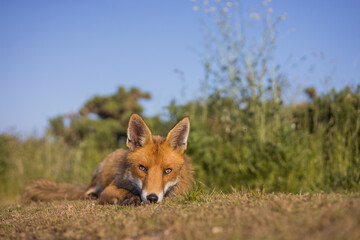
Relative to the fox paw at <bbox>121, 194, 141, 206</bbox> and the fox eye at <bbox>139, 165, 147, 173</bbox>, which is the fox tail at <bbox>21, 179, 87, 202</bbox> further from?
the fox eye at <bbox>139, 165, 147, 173</bbox>

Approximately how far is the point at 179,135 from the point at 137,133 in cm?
62

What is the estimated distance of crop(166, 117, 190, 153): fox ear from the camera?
4234 millimetres

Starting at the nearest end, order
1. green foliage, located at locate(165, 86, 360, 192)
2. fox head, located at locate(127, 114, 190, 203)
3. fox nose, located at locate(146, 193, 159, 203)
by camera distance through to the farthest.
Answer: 1. fox nose, located at locate(146, 193, 159, 203)
2. fox head, located at locate(127, 114, 190, 203)
3. green foliage, located at locate(165, 86, 360, 192)

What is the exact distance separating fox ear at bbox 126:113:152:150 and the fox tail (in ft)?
6.58

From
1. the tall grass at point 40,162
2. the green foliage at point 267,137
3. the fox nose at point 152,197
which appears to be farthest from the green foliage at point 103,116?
the fox nose at point 152,197

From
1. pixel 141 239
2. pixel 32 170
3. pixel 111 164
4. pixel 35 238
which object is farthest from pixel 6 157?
pixel 141 239

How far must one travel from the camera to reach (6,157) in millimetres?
10703

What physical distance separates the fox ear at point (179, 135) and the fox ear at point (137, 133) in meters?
0.32

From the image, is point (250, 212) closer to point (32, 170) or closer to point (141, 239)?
point (141, 239)

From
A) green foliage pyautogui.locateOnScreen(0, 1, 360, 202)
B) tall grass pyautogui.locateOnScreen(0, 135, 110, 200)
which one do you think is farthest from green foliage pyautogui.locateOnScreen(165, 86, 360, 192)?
A: tall grass pyautogui.locateOnScreen(0, 135, 110, 200)

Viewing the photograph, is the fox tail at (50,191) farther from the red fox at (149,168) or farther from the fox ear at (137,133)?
the fox ear at (137,133)

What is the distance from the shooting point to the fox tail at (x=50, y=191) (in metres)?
5.55

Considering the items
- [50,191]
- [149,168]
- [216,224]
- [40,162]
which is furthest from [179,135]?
[40,162]

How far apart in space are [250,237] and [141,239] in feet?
2.52
